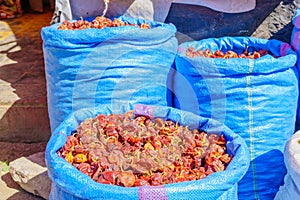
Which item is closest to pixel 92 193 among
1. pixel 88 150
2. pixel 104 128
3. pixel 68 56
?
pixel 88 150

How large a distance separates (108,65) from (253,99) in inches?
31.1

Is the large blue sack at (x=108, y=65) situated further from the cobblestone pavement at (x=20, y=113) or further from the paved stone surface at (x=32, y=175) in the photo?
the cobblestone pavement at (x=20, y=113)

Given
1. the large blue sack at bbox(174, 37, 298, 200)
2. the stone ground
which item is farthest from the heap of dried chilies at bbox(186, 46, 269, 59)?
the stone ground

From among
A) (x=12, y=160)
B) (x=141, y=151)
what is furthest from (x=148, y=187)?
(x=12, y=160)

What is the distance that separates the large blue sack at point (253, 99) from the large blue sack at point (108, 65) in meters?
0.12

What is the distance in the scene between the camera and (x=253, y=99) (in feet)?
7.69

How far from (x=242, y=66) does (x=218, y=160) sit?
63 centimetres

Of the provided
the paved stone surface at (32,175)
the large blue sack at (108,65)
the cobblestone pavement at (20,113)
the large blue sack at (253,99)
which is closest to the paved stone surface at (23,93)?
the cobblestone pavement at (20,113)

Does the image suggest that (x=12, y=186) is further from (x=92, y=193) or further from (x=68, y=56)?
(x=92, y=193)

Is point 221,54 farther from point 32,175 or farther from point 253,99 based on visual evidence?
point 32,175

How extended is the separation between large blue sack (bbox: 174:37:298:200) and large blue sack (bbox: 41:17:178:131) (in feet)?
0.39

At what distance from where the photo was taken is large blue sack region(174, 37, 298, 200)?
7.53 ft

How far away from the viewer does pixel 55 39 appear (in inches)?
93.4

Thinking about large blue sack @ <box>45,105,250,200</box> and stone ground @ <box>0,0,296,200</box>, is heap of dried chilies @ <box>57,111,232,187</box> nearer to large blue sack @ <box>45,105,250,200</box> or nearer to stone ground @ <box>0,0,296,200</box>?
large blue sack @ <box>45,105,250,200</box>
